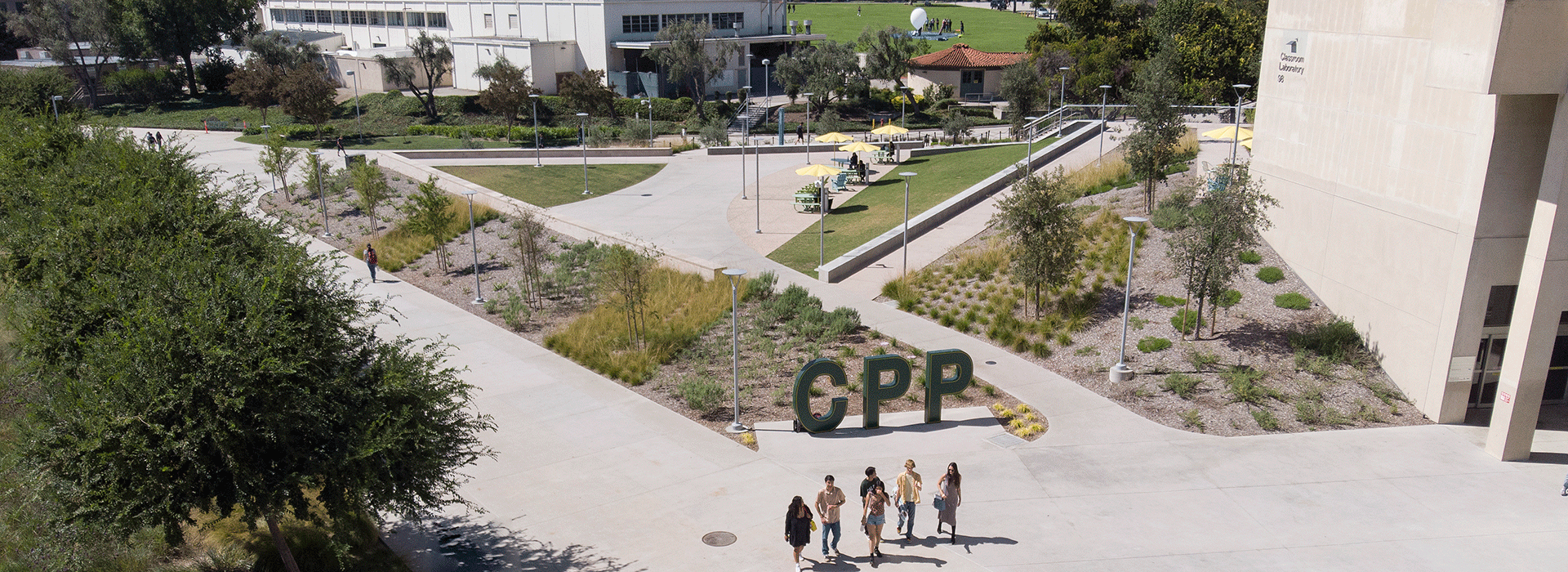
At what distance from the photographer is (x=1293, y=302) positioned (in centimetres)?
2252

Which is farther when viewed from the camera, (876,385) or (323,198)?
(323,198)

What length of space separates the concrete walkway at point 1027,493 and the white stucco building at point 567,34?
168 feet

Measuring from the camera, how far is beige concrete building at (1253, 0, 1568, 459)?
16766 millimetres

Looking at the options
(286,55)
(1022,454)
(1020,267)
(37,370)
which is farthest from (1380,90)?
(286,55)

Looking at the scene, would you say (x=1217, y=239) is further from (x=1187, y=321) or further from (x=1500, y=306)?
(x=1500, y=306)

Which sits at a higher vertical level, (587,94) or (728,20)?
(728,20)

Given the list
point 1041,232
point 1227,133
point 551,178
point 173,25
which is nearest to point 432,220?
point 551,178

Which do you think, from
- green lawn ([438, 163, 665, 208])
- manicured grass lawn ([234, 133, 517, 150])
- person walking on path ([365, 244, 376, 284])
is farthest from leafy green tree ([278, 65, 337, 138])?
person walking on path ([365, 244, 376, 284])

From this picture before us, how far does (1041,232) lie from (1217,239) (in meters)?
3.92

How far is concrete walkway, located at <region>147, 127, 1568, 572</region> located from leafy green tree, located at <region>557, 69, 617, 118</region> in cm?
3874

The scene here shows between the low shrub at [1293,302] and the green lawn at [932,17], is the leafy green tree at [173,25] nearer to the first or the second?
the green lawn at [932,17]

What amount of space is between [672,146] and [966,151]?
14.8 m

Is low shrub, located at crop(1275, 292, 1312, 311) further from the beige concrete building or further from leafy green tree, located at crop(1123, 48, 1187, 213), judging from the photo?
leafy green tree, located at crop(1123, 48, 1187, 213)

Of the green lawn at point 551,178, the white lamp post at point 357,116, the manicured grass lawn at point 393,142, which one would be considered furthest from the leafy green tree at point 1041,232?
the white lamp post at point 357,116
